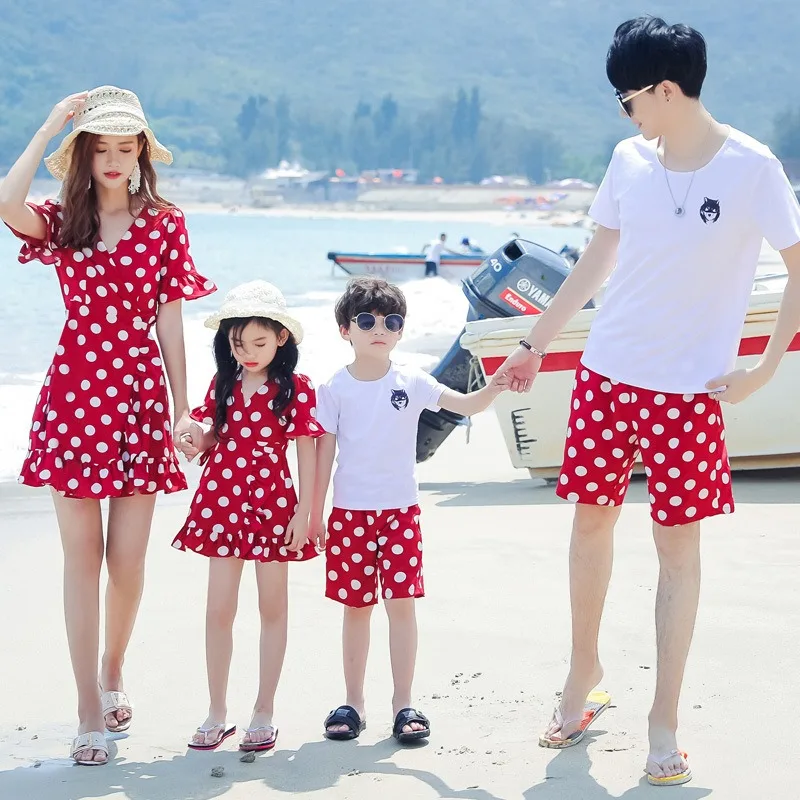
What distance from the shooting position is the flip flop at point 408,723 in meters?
3.18

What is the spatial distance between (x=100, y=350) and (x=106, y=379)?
0.26ft

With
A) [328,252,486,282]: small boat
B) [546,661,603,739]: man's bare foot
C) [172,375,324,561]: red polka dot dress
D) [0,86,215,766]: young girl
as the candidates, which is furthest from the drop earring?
[328,252,486,282]: small boat

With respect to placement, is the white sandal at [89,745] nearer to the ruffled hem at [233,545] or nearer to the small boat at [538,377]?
the ruffled hem at [233,545]

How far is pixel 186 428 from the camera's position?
3225 millimetres

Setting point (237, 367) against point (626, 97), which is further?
point (237, 367)

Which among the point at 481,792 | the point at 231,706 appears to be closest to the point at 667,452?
the point at 481,792

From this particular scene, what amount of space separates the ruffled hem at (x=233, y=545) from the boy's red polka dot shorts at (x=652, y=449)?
0.77 metres

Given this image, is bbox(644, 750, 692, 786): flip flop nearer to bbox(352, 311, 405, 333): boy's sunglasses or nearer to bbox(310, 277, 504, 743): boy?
bbox(310, 277, 504, 743): boy

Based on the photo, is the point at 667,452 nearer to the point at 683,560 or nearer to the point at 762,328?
the point at 683,560

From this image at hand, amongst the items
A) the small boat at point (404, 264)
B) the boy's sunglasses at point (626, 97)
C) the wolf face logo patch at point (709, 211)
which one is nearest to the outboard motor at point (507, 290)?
the boy's sunglasses at point (626, 97)

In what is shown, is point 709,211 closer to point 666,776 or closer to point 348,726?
point 666,776

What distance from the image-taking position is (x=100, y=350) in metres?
3.24

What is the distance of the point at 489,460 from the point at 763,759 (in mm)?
4765

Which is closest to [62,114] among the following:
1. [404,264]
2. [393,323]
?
[393,323]
